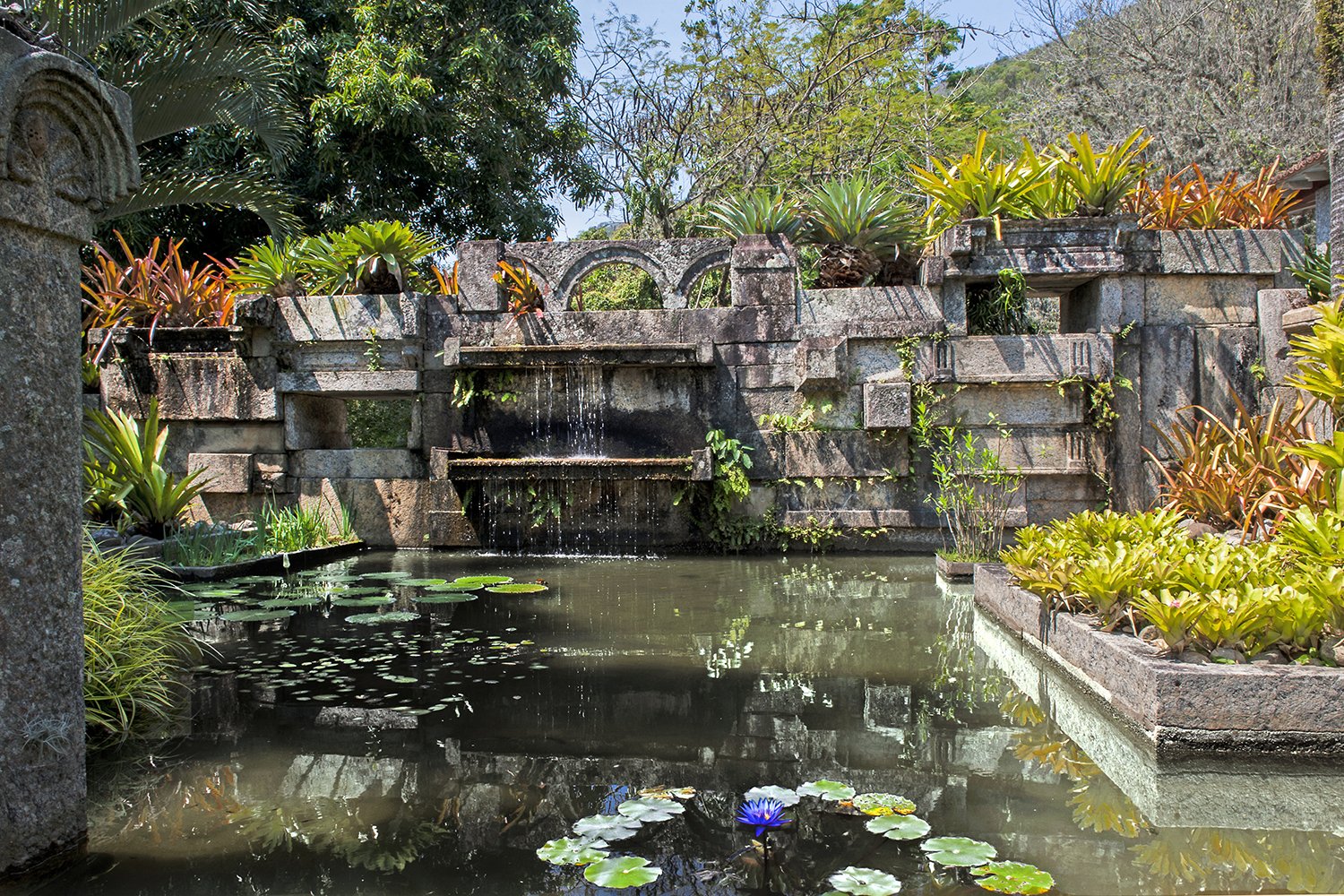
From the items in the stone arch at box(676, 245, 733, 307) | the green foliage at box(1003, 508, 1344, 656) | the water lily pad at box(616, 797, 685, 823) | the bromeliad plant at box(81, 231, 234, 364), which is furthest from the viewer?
the bromeliad plant at box(81, 231, 234, 364)

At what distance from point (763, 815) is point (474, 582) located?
4.72 metres

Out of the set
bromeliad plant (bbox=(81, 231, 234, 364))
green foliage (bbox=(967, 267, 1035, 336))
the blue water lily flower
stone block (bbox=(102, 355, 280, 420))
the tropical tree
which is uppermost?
the tropical tree

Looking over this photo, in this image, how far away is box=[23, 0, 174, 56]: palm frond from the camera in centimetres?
772

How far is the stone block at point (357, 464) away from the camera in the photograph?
984cm

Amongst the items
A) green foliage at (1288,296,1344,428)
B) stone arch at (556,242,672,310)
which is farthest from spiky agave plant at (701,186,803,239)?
green foliage at (1288,296,1344,428)

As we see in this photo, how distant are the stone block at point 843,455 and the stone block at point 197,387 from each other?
5.22m

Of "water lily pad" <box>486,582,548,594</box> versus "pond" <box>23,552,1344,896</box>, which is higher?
"water lily pad" <box>486,582,548,594</box>

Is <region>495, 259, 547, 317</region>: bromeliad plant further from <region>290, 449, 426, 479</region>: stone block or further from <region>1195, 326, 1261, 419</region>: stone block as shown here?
<region>1195, 326, 1261, 419</region>: stone block

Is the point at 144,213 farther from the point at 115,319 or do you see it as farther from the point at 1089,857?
the point at 1089,857

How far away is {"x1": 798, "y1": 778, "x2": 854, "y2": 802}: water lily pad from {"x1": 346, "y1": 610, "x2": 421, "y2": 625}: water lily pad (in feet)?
11.0

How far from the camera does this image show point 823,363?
897cm

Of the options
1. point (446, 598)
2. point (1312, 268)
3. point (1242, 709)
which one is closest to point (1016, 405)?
point (1312, 268)

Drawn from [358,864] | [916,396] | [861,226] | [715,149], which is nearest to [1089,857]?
[358,864]

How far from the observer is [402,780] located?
127 inches
